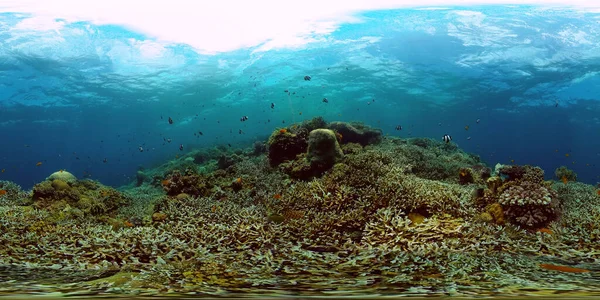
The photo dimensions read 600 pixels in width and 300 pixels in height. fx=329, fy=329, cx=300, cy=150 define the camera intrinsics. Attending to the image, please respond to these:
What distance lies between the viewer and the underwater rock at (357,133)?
18484mm

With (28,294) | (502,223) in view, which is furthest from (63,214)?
(502,223)

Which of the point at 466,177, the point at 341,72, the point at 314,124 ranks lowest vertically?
the point at 466,177

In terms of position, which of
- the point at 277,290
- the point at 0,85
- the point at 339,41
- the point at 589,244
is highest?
the point at 339,41

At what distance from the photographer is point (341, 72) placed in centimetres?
4303

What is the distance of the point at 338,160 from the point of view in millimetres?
12586

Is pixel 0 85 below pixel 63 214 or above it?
above

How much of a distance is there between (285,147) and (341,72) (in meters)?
30.7

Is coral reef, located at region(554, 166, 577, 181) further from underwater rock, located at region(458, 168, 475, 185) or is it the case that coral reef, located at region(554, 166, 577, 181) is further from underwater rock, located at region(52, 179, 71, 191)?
underwater rock, located at region(52, 179, 71, 191)

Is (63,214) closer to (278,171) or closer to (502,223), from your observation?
(278,171)

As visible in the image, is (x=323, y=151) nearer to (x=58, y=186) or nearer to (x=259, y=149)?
(x=58, y=186)

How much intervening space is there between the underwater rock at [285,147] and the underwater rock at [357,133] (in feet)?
12.6

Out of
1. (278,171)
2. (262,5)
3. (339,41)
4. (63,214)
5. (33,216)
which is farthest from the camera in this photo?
(339,41)

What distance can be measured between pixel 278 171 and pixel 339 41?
83.7ft

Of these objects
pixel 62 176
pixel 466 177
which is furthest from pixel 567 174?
pixel 62 176
